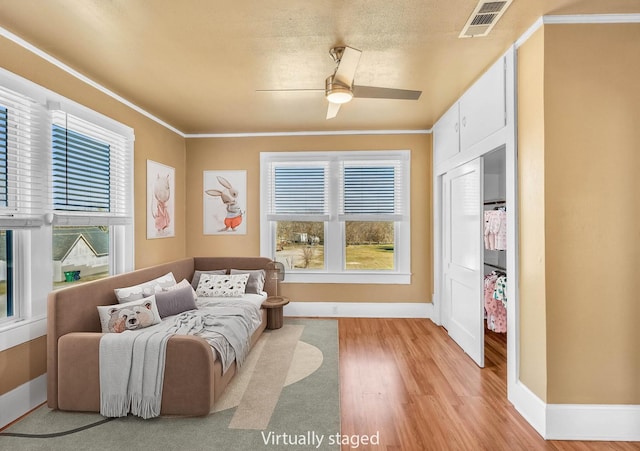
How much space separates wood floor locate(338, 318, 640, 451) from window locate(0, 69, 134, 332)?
2.56 metres

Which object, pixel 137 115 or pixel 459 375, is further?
pixel 137 115

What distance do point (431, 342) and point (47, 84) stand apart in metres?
4.42

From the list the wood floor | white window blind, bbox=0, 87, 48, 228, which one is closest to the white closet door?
the wood floor

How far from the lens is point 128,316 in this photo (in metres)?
2.84

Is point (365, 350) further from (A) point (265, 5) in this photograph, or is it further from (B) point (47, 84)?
(B) point (47, 84)

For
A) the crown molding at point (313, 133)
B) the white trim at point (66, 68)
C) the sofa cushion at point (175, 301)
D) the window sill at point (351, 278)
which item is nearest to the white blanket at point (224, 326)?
the sofa cushion at point (175, 301)

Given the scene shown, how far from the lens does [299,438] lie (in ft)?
7.16

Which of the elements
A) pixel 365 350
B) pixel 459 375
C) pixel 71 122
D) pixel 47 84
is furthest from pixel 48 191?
pixel 459 375

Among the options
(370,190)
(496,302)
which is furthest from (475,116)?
(496,302)

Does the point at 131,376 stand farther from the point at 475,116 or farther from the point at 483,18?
the point at 475,116

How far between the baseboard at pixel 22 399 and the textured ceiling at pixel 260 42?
2.51 meters

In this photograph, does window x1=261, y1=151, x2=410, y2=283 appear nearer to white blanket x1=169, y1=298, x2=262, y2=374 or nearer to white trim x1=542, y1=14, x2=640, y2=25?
white blanket x1=169, y1=298, x2=262, y2=374

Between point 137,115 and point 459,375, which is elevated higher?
point 137,115

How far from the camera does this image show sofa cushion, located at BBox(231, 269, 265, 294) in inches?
174
